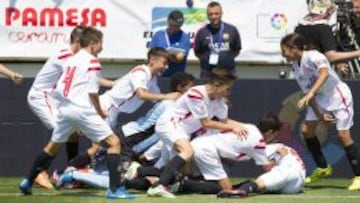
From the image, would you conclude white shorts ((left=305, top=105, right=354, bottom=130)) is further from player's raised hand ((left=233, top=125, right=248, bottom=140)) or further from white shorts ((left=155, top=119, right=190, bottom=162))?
white shorts ((left=155, top=119, right=190, bottom=162))

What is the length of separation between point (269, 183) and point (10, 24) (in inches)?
244

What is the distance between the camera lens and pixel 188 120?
12.6m

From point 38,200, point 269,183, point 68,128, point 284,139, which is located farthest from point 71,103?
point 284,139

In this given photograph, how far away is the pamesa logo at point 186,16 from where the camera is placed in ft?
55.9

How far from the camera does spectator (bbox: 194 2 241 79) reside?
15.0 m

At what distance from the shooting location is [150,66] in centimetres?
1325

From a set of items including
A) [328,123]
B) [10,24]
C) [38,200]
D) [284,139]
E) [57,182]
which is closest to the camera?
[38,200]

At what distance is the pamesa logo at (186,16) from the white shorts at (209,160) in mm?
5024

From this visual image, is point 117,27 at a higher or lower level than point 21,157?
higher

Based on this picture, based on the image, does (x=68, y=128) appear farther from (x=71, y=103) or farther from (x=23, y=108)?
(x=23, y=108)

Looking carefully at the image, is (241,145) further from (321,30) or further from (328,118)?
(321,30)

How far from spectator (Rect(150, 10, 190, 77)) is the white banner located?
1.62 meters

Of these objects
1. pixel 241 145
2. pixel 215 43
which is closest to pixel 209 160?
pixel 241 145

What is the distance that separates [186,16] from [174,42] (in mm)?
1851
